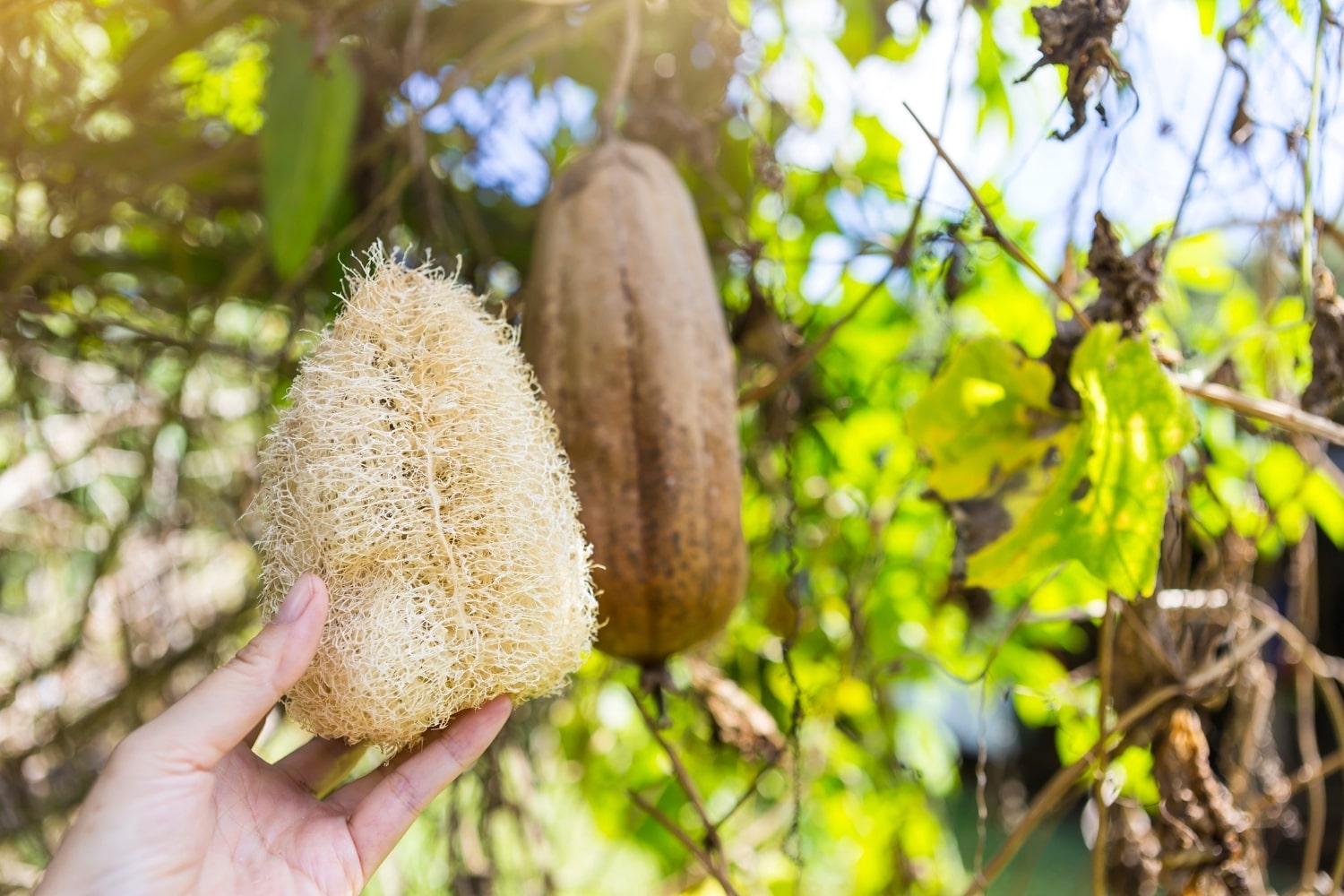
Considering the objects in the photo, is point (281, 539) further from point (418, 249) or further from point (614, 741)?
Result: point (614, 741)

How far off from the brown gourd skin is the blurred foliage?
157 millimetres

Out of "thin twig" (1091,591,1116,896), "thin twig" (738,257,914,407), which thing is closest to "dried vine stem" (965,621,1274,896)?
"thin twig" (1091,591,1116,896)

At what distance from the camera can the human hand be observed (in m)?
0.61

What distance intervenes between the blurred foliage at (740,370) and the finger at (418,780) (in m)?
0.32

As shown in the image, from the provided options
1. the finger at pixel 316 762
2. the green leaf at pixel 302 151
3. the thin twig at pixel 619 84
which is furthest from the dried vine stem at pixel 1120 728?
the green leaf at pixel 302 151

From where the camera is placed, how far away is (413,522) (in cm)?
71

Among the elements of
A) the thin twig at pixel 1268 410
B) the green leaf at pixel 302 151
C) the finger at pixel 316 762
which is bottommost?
the finger at pixel 316 762

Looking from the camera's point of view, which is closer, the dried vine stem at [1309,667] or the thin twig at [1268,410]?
the thin twig at [1268,410]

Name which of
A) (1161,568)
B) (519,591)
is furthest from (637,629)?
(1161,568)

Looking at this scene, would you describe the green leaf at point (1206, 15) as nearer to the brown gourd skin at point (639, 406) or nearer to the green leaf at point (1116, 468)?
the green leaf at point (1116, 468)

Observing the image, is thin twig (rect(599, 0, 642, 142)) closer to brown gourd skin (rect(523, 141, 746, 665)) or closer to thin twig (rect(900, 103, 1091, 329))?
brown gourd skin (rect(523, 141, 746, 665))

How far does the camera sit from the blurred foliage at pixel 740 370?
3.47 ft

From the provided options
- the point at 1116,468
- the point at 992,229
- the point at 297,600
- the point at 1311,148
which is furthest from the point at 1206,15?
the point at 297,600

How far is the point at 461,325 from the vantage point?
768 millimetres
